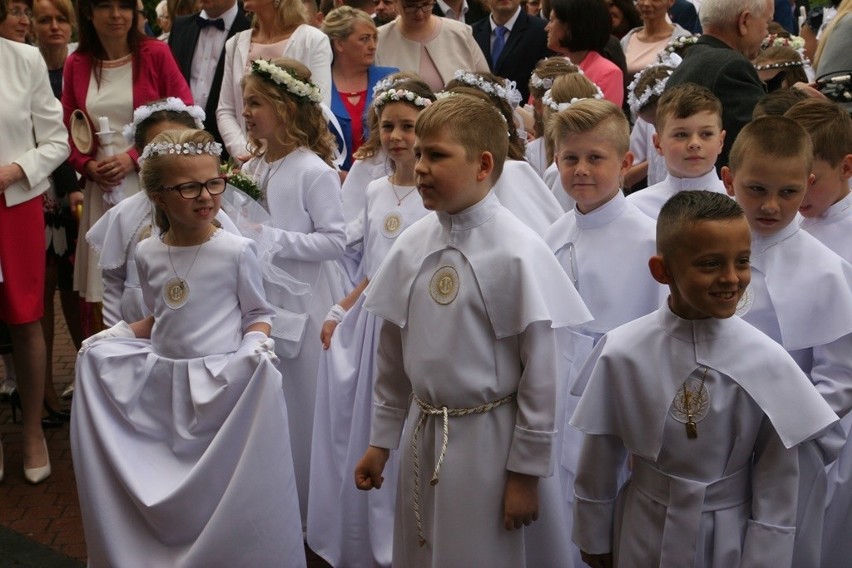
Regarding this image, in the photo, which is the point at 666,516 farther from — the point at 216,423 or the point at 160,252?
the point at 160,252

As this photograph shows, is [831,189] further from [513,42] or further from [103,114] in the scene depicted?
[513,42]

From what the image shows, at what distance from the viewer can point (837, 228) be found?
4.10 metres

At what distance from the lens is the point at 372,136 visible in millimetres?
5691

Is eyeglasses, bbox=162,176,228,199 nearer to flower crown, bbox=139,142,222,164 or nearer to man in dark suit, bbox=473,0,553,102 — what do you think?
flower crown, bbox=139,142,222,164

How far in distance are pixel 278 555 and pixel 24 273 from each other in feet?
8.56

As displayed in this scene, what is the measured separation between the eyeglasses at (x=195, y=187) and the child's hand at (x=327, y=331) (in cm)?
86

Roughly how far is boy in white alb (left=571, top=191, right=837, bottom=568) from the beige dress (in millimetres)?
4290

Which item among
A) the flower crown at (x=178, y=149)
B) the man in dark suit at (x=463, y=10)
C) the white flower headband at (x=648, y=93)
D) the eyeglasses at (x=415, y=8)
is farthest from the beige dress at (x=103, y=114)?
the man in dark suit at (x=463, y=10)

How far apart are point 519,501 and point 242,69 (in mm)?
4585

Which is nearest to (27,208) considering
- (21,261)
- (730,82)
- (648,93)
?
(21,261)

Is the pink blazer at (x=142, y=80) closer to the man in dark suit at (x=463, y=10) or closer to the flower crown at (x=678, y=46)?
the flower crown at (x=678, y=46)

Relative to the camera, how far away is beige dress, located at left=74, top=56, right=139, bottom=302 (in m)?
6.57

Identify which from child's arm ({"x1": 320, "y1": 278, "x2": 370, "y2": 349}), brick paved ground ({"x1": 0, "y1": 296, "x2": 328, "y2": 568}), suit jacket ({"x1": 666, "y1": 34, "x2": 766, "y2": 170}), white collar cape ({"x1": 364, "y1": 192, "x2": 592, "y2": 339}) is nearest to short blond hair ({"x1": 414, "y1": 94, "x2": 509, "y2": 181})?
white collar cape ({"x1": 364, "y1": 192, "x2": 592, "y2": 339})

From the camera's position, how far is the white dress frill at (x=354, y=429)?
16.2 ft
